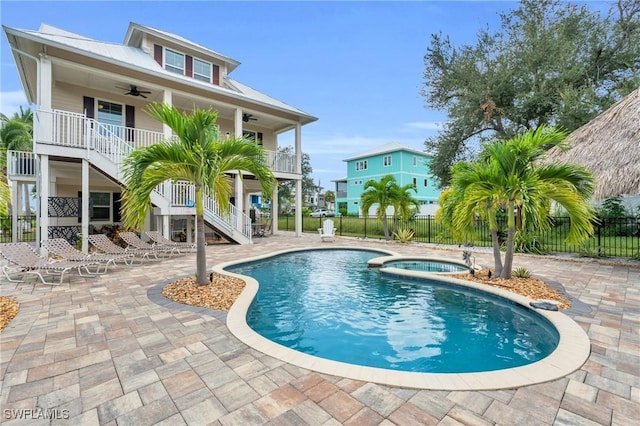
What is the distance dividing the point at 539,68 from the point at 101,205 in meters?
22.9

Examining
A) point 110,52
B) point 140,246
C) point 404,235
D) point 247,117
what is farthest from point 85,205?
point 404,235

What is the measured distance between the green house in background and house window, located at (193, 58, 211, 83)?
2277 centimetres

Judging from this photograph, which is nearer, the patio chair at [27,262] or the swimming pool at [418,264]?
the patio chair at [27,262]

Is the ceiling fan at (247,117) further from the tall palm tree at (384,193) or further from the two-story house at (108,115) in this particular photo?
the tall palm tree at (384,193)

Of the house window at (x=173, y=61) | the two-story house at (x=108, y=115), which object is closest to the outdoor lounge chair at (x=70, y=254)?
the two-story house at (x=108, y=115)

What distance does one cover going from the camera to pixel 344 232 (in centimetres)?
2058

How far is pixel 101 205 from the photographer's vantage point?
14.6 meters

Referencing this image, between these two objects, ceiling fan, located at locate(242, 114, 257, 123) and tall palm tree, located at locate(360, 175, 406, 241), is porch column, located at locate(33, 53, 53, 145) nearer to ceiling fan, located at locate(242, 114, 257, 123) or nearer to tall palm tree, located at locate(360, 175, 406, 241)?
ceiling fan, located at locate(242, 114, 257, 123)

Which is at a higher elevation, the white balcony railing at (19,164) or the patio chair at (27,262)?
the white balcony railing at (19,164)

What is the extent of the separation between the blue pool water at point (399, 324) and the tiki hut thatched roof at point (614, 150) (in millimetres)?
5934

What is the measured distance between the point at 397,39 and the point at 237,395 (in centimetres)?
1567

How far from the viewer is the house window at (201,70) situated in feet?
51.5

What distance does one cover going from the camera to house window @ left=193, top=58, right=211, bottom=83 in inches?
618

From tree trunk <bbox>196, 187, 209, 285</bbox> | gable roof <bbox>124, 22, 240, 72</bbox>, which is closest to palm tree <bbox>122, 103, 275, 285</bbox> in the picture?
tree trunk <bbox>196, 187, 209, 285</bbox>
